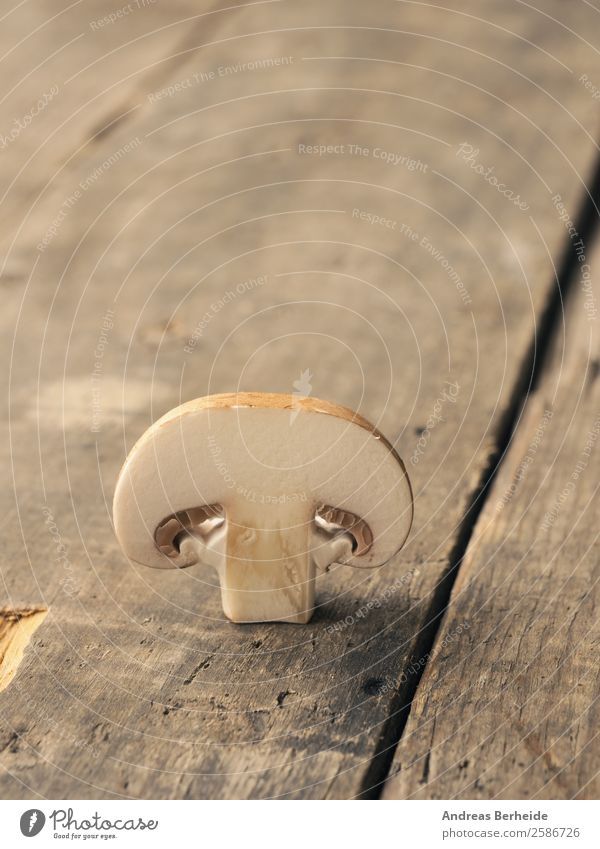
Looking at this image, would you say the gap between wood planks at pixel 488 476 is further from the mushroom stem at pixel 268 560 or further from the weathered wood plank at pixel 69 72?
the weathered wood plank at pixel 69 72

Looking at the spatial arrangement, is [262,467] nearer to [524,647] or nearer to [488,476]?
[524,647]

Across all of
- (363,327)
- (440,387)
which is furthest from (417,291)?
(440,387)

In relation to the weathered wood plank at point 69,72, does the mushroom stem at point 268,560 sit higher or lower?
lower

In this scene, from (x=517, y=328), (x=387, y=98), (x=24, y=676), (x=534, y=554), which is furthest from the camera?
(x=387, y=98)

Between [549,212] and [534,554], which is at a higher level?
[549,212]

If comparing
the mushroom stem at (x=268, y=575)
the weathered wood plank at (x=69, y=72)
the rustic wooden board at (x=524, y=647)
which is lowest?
the rustic wooden board at (x=524, y=647)

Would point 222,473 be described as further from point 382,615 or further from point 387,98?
point 387,98
